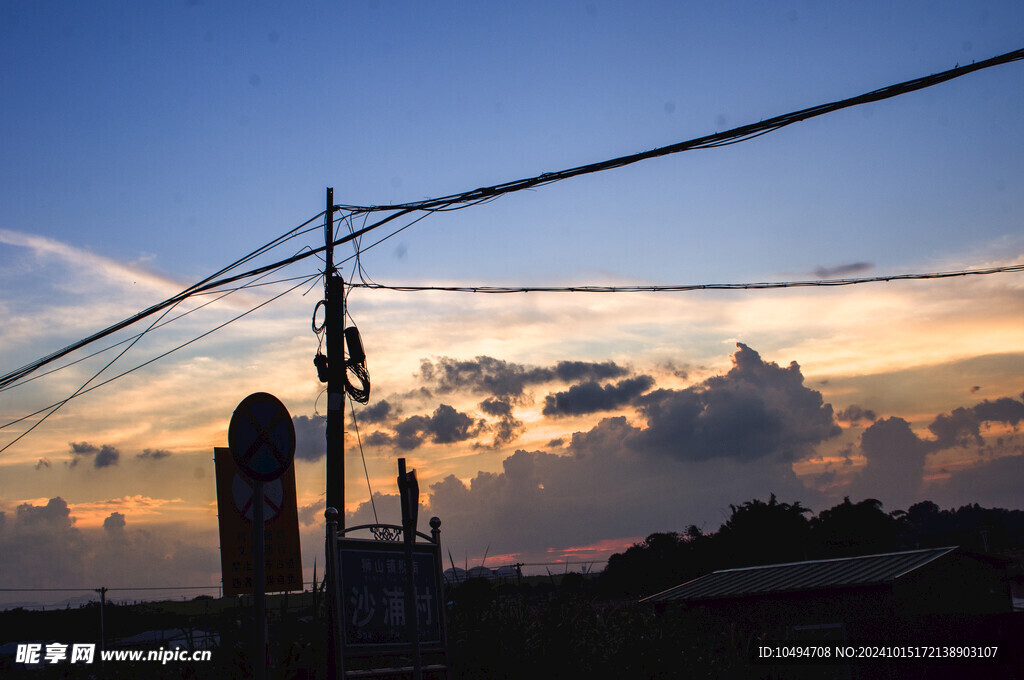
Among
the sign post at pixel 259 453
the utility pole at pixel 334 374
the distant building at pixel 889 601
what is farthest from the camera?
the distant building at pixel 889 601

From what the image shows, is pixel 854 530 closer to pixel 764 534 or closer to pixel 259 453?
pixel 764 534

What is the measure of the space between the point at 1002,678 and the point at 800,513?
32436 millimetres

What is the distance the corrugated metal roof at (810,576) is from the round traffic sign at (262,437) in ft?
57.3

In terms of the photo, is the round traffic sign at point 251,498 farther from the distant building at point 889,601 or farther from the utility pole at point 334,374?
the distant building at point 889,601

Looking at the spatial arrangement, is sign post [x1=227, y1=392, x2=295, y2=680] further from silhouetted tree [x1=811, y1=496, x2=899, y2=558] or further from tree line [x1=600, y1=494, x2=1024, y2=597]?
silhouetted tree [x1=811, y1=496, x2=899, y2=558]

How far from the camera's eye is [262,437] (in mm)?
6324

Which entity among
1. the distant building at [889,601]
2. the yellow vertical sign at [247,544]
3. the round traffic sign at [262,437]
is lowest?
the distant building at [889,601]

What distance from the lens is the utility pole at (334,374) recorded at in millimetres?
10062

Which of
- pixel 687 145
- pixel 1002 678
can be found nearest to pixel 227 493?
pixel 687 145

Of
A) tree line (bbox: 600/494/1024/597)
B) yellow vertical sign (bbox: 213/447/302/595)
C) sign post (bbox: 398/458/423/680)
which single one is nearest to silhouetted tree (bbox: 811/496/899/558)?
tree line (bbox: 600/494/1024/597)

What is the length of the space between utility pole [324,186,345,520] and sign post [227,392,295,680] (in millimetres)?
3390

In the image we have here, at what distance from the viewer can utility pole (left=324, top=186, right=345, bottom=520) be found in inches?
396

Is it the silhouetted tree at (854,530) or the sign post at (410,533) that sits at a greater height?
the sign post at (410,533)

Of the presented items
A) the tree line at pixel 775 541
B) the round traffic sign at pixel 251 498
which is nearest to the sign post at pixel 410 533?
the round traffic sign at pixel 251 498
